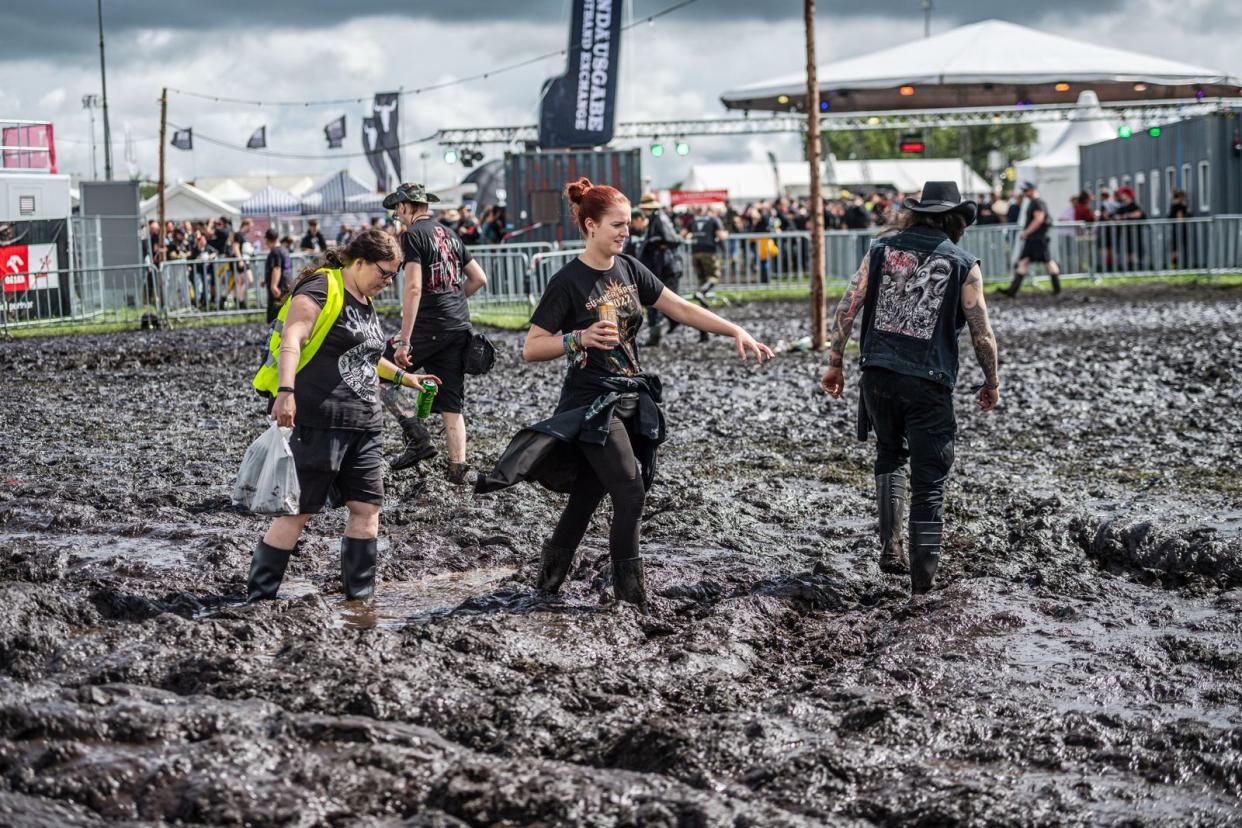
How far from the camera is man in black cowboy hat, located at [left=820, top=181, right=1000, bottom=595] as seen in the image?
22.0ft

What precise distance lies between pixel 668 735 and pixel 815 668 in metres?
1.26

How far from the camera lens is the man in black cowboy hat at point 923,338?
22.0 ft

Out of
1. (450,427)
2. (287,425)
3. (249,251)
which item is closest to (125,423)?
(450,427)

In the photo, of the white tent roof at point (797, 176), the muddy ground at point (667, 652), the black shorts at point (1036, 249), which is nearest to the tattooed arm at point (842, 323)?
the muddy ground at point (667, 652)

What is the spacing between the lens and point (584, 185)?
628cm

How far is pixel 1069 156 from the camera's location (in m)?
41.2

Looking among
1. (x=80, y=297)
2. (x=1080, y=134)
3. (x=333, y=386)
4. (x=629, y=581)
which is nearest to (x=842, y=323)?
(x=629, y=581)

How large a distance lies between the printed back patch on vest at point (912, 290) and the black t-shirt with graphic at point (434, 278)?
136 inches

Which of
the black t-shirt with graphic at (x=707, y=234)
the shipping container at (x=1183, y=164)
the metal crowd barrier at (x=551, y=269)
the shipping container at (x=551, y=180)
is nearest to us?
the black t-shirt with graphic at (x=707, y=234)

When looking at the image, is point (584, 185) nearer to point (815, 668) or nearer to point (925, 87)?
point (815, 668)

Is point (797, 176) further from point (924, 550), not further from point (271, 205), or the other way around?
point (924, 550)

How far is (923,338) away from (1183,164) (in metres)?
28.5

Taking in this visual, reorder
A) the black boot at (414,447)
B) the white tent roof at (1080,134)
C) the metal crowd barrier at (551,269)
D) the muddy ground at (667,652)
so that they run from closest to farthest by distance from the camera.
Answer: the muddy ground at (667,652), the black boot at (414,447), the metal crowd barrier at (551,269), the white tent roof at (1080,134)

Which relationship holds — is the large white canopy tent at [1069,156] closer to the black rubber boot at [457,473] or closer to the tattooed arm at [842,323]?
the black rubber boot at [457,473]
